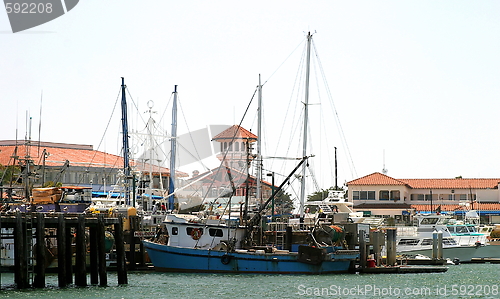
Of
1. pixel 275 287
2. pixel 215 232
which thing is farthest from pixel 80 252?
pixel 215 232

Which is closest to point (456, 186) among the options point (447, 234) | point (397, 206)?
point (397, 206)

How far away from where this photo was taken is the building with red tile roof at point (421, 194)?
92.4 metres

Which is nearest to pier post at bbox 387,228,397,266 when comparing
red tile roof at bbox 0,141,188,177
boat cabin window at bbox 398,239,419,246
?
boat cabin window at bbox 398,239,419,246

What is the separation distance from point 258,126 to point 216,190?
44.9 feet

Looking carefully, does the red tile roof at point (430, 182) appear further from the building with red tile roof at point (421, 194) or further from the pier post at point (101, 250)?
the pier post at point (101, 250)

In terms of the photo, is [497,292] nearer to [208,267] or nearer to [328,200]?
[208,267]

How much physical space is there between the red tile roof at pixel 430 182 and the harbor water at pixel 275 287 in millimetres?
46427

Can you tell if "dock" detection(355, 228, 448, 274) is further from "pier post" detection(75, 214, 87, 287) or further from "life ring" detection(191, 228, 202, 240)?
"pier post" detection(75, 214, 87, 287)

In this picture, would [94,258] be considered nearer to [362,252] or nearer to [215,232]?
[215,232]

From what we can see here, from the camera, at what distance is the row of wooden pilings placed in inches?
1332

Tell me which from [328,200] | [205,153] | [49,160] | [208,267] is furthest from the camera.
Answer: [49,160]

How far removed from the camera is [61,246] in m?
35.2

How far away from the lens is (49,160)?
89.2m

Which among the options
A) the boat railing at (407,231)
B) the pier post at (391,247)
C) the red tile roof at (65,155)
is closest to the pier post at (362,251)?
the pier post at (391,247)
